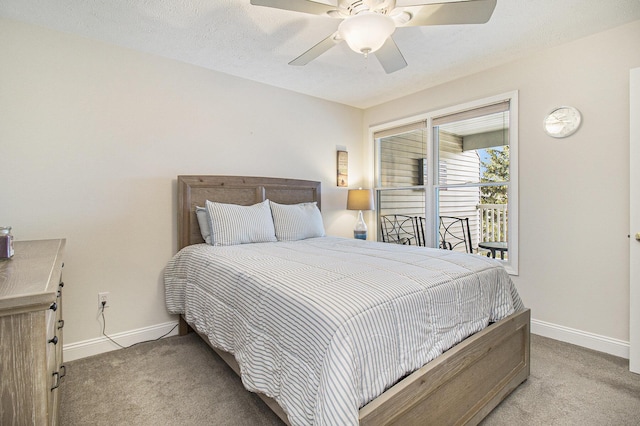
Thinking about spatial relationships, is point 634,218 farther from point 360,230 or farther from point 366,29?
point 360,230

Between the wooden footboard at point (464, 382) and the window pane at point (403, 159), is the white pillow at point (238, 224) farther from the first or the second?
the window pane at point (403, 159)

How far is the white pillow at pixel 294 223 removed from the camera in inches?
117

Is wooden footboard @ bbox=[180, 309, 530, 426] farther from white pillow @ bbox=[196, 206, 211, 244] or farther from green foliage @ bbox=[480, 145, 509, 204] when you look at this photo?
green foliage @ bbox=[480, 145, 509, 204]

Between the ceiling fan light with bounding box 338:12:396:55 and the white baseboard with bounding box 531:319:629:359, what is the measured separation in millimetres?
2694

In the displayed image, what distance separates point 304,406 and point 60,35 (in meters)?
3.00

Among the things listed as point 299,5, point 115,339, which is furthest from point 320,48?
point 115,339

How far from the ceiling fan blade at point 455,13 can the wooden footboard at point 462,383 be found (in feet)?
5.39

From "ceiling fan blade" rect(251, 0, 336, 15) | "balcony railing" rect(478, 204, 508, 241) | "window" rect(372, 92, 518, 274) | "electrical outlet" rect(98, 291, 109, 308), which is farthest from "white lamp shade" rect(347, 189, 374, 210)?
"electrical outlet" rect(98, 291, 109, 308)

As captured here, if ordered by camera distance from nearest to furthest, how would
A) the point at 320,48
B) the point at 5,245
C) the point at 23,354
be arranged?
the point at 23,354 < the point at 5,245 < the point at 320,48

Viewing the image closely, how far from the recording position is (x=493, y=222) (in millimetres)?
3297

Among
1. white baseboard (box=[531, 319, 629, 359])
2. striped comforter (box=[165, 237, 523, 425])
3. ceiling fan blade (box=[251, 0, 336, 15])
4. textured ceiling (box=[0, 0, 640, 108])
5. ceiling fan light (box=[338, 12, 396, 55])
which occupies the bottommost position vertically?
white baseboard (box=[531, 319, 629, 359])

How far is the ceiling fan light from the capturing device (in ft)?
5.19

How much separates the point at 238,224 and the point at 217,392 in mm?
1274

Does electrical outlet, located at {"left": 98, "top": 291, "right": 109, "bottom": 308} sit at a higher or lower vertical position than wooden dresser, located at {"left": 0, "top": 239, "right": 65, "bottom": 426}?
lower
